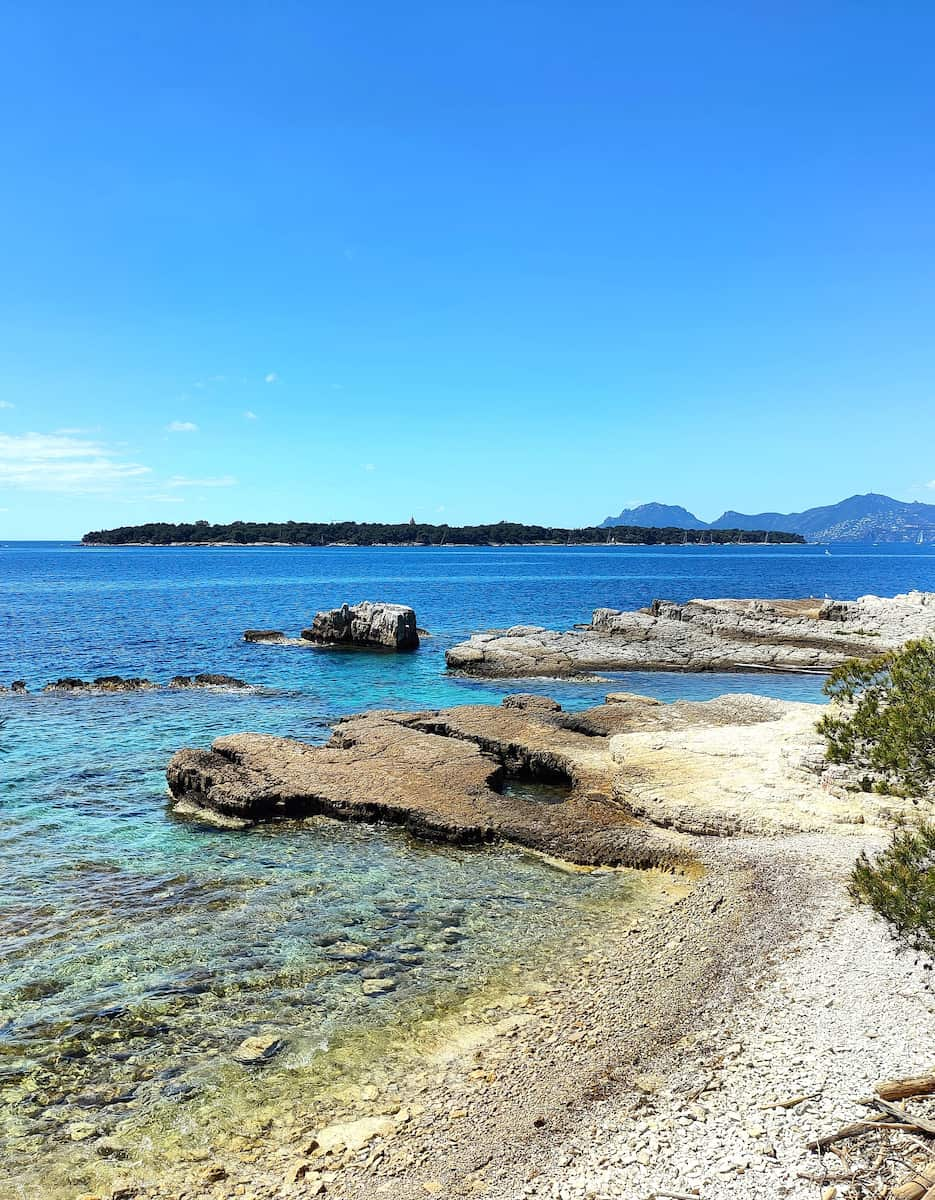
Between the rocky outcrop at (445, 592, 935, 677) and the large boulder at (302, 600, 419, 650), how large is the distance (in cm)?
438

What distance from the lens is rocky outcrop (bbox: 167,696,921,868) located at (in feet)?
56.4

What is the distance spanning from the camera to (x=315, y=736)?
2788 cm

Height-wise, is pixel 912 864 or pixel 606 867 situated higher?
pixel 912 864

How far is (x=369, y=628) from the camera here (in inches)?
1999

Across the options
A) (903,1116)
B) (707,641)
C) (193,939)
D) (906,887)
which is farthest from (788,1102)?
(707,641)

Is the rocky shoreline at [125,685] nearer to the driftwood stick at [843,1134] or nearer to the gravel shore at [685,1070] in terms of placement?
the gravel shore at [685,1070]

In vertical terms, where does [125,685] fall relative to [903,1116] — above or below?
below

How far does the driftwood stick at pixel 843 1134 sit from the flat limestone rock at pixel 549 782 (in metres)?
8.56

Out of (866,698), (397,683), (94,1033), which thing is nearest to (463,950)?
(94,1033)

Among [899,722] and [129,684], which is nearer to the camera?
[899,722]

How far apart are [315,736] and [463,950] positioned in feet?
52.6

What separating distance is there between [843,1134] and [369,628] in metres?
44.7

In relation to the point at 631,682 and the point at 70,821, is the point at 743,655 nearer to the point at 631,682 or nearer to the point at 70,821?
the point at 631,682

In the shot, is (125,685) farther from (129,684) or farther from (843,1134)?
(843,1134)
